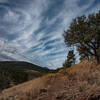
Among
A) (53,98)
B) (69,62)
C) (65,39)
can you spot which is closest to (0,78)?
(69,62)

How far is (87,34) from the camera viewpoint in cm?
1444

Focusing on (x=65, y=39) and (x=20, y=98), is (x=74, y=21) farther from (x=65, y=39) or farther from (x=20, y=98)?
(x=20, y=98)

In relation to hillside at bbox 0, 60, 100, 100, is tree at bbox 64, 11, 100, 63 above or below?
above

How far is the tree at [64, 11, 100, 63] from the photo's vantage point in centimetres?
1433

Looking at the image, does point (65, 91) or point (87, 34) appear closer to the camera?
point (65, 91)

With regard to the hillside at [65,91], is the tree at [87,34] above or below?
above

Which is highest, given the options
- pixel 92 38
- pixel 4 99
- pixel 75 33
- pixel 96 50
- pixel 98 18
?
pixel 98 18

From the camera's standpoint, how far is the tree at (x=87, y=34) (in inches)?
564

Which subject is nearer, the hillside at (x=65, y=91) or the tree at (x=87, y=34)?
the hillside at (x=65, y=91)

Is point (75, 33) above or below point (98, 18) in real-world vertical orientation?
below

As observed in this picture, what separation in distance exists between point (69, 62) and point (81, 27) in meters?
23.9

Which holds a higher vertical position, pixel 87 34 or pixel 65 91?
pixel 87 34

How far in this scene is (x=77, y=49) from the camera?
17016 mm

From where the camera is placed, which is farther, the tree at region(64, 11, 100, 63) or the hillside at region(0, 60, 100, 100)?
the tree at region(64, 11, 100, 63)
